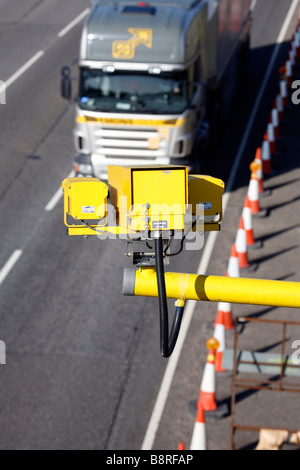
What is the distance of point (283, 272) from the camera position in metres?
14.7

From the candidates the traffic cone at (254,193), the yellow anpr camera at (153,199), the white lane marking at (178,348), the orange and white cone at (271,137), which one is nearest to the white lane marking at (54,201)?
the white lane marking at (178,348)

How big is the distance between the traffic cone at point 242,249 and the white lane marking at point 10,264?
4.17 meters

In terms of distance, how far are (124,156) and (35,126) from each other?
481cm

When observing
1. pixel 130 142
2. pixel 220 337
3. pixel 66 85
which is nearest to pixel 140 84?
pixel 130 142

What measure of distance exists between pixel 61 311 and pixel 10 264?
1.95 metres

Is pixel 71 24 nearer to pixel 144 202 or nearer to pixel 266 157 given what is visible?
pixel 266 157

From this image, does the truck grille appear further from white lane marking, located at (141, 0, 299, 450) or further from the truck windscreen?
white lane marking, located at (141, 0, 299, 450)

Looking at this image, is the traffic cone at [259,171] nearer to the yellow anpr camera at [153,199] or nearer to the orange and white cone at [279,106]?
the orange and white cone at [279,106]

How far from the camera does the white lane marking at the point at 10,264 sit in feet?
49.1

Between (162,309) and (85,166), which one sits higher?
(162,309)

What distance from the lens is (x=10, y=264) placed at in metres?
15.3

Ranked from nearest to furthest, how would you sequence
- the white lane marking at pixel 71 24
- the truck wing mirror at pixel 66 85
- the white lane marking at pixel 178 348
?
the white lane marking at pixel 178 348 < the truck wing mirror at pixel 66 85 < the white lane marking at pixel 71 24

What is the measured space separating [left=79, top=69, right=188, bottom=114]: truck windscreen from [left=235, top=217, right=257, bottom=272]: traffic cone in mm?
3213

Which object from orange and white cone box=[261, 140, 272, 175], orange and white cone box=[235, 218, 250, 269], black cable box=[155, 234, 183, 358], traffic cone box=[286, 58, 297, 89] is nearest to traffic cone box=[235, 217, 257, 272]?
orange and white cone box=[235, 218, 250, 269]
